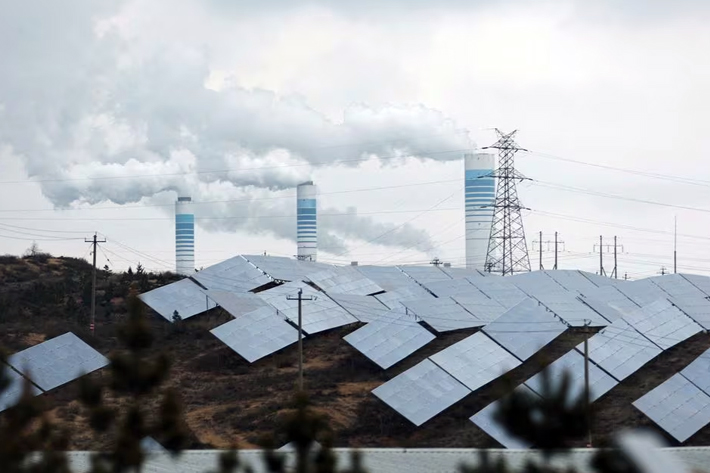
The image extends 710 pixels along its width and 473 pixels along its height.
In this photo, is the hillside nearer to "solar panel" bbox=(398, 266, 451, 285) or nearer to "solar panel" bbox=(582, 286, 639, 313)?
"solar panel" bbox=(582, 286, 639, 313)

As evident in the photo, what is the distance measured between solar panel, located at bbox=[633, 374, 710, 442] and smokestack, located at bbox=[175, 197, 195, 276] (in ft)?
219

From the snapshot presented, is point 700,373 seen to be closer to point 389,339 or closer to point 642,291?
point 389,339

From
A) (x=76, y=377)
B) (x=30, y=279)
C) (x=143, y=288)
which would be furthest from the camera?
(x=30, y=279)

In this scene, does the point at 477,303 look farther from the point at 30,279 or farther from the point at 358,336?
the point at 30,279

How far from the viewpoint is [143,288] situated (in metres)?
53.1

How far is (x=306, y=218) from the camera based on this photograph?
9031 cm

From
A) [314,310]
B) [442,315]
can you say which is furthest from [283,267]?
[442,315]

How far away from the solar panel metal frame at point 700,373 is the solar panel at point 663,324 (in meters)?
3.41

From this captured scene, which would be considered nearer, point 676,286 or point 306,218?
point 676,286

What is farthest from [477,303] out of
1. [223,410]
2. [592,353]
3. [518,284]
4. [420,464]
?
[420,464]

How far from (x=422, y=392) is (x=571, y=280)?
2174 centimetres

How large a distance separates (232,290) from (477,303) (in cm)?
1191

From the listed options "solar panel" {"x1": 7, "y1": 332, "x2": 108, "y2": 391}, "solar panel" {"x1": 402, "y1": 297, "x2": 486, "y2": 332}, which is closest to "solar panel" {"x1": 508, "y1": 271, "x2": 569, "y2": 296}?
"solar panel" {"x1": 402, "y1": 297, "x2": 486, "y2": 332}

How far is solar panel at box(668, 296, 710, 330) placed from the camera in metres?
42.7
